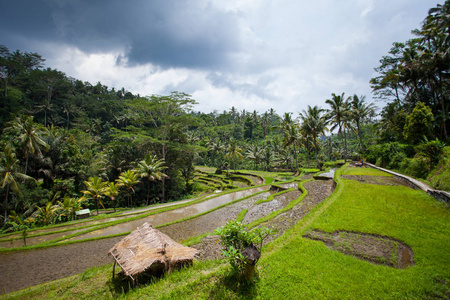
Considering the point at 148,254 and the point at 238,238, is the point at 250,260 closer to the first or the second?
the point at 238,238

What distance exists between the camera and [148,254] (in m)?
5.34

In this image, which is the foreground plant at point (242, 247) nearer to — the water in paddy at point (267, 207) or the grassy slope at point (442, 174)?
the water in paddy at point (267, 207)

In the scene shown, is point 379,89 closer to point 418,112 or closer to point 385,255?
point 418,112

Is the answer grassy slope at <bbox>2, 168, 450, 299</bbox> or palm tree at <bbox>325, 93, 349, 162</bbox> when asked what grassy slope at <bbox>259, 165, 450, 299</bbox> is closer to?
grassy slope at <bbox>2, 168, 450, 299</bbox>

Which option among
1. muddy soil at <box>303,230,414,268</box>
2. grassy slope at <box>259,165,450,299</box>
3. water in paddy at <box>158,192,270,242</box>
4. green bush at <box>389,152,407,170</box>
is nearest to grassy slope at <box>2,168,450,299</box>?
grassy slope at <box>259,165,450,299</box>

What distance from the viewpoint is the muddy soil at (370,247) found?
189 inches

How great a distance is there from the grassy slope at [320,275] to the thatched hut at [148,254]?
1.18 ft

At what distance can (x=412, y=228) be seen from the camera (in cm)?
604

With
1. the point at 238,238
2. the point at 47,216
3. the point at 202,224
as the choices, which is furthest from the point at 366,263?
the point at 47,216

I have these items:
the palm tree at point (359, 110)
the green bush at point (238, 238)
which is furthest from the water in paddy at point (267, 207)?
the palm tree at point (359, 110)

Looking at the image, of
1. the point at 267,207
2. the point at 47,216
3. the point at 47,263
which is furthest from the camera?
the point at 47,216

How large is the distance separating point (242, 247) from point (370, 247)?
4112mm

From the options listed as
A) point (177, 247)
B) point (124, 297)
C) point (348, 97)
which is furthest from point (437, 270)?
point (348, 97)

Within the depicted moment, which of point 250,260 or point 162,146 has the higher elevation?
point 162,146
